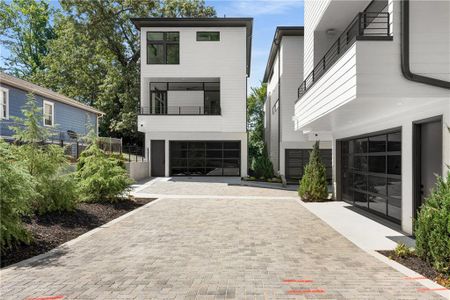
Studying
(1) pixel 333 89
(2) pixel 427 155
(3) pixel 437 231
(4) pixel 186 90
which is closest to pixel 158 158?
(4) pixel 186 90

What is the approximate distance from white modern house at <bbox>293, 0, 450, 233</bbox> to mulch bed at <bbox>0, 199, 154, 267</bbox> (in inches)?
285

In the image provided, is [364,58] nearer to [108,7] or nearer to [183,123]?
[183,123]

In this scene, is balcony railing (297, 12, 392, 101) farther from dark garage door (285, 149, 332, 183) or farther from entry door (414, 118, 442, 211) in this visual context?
dark garage door (285, 149, 332, 183)

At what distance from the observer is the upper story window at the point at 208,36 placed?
25.4 meters

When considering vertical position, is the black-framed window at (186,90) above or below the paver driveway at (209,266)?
above

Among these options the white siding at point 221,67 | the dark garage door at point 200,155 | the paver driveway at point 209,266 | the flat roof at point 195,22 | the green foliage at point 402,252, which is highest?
the flat roof at point 195,22

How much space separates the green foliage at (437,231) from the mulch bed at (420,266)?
4.0 inches

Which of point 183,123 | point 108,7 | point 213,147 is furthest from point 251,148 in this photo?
point 108,7

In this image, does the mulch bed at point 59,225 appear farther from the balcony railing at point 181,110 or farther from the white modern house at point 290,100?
the balcony railing at point 181,110

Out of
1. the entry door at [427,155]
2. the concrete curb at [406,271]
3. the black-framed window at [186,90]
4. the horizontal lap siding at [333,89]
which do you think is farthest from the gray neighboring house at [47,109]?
the entry door at [427,155]

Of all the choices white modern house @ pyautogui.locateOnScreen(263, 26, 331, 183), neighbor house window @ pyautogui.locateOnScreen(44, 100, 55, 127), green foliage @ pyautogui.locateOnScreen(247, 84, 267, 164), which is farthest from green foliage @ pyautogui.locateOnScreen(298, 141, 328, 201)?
green foliage @ pyautogui.locateOnScreen(247, 84, 267, 164)

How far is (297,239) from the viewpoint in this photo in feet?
27.9

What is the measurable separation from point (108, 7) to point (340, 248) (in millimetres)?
37892

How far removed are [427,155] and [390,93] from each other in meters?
2.55
